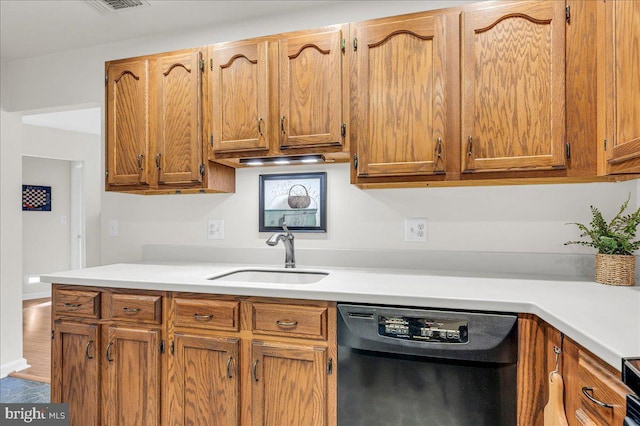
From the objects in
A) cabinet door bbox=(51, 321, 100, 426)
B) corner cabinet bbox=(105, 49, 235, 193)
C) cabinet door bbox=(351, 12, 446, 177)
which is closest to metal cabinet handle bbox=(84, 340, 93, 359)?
cabinet door bbox=(51, 321, 100, 426)

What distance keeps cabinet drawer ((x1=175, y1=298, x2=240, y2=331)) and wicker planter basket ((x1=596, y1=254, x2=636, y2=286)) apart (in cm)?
157

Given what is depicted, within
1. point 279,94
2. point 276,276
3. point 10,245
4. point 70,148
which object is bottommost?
point 276,276

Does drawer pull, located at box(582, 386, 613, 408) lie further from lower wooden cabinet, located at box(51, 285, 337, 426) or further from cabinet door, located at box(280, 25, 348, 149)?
cabinet door, located at box(280, 25, 348, 149)

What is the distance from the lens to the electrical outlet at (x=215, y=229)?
2.41m

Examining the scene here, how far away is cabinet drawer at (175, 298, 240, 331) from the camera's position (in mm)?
1613

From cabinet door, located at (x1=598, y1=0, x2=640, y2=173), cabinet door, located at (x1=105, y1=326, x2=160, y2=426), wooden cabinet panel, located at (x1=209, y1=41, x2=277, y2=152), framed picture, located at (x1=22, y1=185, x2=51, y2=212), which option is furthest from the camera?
framed picture, located at (x1=22, y1=185, x2=51, y2=212)

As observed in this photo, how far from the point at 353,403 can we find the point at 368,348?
227 millimetres

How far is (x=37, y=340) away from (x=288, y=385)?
11.4 feet

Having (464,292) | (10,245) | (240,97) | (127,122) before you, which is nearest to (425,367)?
(464,292)

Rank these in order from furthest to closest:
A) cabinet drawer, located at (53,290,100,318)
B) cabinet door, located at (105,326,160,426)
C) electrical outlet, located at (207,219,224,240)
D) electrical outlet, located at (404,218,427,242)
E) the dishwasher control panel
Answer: electrical outlet, located at (207,219,224,240) → electrical outlet, located at (404,218,427,242) → cabinet drawer, located at (53,290,100,318) → cabinet door, located at (105,326,160,426) → the dishwasher control panel

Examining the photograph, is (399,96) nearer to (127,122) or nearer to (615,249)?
(615,249)

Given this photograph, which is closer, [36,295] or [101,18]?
[101,18]

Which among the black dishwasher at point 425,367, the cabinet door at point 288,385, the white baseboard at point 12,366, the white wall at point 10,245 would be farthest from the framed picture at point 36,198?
the black dishwasher at point 425,367

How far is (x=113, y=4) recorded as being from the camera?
216 cm
